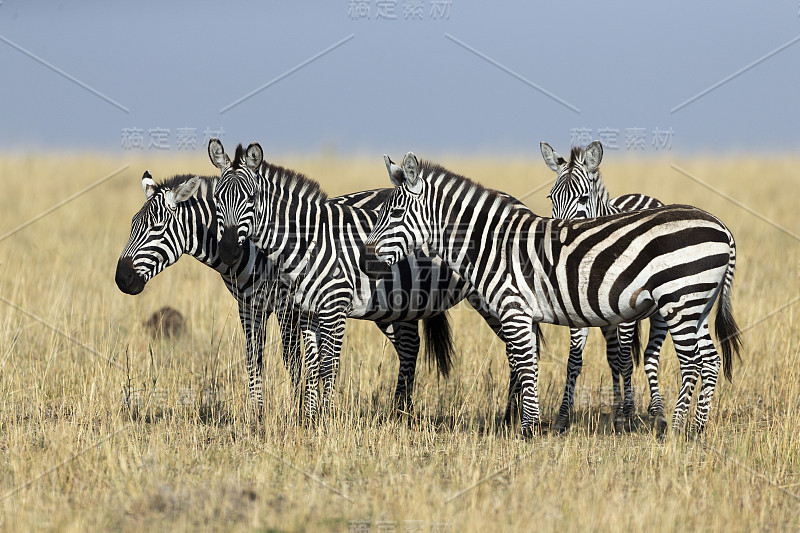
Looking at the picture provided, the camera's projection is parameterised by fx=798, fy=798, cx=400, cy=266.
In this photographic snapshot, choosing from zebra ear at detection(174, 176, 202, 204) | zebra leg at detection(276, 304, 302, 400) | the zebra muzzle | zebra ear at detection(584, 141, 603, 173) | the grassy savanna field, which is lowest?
the grassy savanna field

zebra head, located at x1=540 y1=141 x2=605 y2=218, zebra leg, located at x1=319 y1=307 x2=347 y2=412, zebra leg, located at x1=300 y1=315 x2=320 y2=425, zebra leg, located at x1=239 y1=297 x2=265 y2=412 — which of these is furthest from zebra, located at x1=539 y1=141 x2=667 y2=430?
zebra leg, located at x1=239 y1=297 x2=265 y2=412

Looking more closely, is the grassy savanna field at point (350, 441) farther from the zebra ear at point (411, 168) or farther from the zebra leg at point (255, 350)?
the zebra ear at point (411, 168)

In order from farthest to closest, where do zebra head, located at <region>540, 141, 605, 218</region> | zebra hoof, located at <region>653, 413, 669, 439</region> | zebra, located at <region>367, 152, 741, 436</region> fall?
zebra head, located at <region>540, 141, 605, 218</region>, zebra hoof, located at <region>653, 413, 669, 439</region>, zebra, located at <region>367, 152, 741, 436</region>

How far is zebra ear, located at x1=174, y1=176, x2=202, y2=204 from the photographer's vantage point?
7.47 m

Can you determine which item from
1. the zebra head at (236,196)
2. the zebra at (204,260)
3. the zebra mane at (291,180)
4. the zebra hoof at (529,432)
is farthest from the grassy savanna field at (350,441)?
the zebra mane at (291,180)

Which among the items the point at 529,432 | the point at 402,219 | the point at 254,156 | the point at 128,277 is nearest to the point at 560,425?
the point at 529,432

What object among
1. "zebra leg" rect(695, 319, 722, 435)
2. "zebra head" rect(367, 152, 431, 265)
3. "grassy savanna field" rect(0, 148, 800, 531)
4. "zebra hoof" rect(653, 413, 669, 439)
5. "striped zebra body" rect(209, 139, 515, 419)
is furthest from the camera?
"zebra hoof" rect(653, 413, 669, 439)

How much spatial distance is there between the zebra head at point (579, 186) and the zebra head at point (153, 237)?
3686mm

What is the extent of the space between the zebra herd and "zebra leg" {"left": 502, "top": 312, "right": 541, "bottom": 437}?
0.01 meters

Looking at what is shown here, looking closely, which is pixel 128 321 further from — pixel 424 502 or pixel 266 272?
pixel 424 502

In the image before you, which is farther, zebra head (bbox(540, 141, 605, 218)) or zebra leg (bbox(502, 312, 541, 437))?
zebra head (bbox(540, 141, 605, 218))

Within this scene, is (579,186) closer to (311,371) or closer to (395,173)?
(395,173)

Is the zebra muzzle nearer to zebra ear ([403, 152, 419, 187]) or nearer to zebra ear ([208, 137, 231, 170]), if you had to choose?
zebra ear ([208, 137, 231, 170])

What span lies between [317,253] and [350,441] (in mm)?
1808
